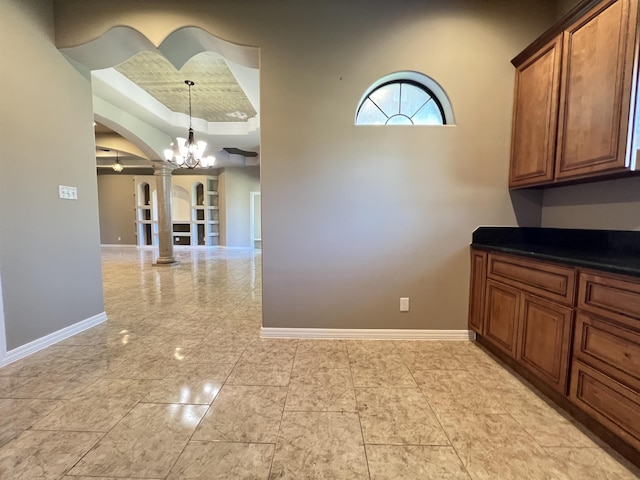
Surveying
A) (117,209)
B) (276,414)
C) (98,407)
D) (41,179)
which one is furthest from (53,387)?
(117,209)

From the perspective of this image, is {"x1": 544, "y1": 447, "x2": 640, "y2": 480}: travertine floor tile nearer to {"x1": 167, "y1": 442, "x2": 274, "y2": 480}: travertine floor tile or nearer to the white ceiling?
{"x1": 167, "y1": 442, "x2": 274, "y2": 480}: travertine floor tile

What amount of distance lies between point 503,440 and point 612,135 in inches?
70.7

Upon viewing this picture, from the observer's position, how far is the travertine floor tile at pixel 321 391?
1586 millimetres

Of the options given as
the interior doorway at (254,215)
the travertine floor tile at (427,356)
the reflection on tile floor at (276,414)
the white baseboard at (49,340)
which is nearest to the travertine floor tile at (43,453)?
the reflection on tile floor at (276,414)

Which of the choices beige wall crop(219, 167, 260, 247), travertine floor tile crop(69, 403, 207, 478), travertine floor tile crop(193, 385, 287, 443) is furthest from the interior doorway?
travertine floor tile crop(69, 403, 207, 478)

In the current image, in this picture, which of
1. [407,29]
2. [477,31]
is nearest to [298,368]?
[407,29]

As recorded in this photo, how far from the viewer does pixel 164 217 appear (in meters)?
6.17

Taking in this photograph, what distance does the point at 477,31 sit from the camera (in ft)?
7.48

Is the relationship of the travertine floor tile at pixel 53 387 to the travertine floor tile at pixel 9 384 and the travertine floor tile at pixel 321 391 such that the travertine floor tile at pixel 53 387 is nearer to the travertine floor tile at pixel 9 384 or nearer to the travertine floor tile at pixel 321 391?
the travertine floor tile at pixel 9 384

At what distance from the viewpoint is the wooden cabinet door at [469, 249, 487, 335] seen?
2.28 m

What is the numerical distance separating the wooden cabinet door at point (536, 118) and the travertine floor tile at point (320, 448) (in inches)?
85.7

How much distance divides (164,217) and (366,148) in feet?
18.0

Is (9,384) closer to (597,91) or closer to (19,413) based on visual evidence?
(19,413)

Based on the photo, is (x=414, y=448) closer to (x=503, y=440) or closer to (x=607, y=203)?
(x=503, y=440)
